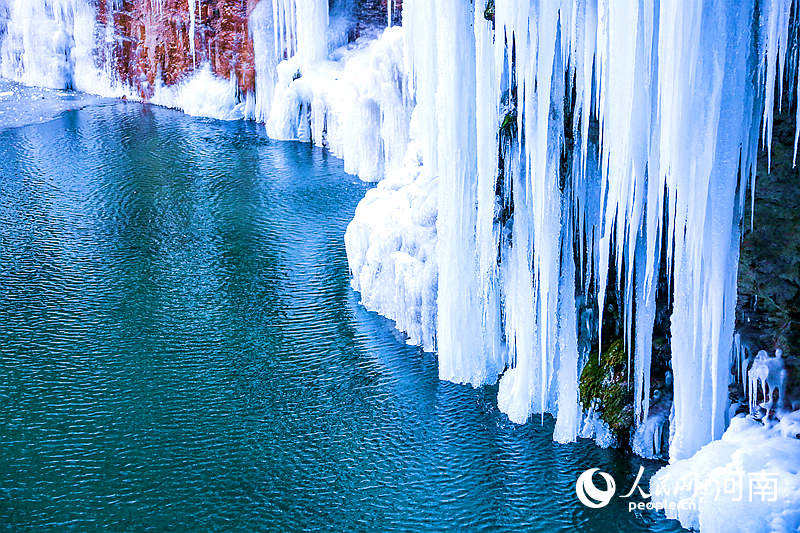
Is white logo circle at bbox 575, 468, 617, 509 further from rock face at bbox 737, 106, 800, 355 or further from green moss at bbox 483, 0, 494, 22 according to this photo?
green moss at bbox 483, 0, 494, 22

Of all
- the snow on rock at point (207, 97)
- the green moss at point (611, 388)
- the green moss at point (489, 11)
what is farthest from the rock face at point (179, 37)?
the green moss at point (611, 388)

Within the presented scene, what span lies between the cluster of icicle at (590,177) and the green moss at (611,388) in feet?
0.71

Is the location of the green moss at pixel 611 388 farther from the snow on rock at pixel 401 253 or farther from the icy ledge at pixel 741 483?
the snow on rock at pixel 401 253

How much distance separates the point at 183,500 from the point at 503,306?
16.7 ft

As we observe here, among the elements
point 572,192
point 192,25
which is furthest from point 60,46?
point 572,192

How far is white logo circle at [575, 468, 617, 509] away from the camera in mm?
9852

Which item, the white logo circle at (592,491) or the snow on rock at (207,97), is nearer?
the white logo circle at (592,491)

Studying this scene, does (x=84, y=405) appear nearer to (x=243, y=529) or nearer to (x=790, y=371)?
(x=243, y=529)

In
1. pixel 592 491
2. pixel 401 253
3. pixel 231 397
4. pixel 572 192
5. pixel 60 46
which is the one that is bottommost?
pixel 592 491

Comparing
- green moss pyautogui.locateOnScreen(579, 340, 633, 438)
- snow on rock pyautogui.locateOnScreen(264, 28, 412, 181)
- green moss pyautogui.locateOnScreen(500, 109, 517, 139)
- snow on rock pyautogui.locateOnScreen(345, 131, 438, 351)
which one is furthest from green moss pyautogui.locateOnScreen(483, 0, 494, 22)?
snow on rock pyautogui.locateOnScreen(264, 28, 412, 181)

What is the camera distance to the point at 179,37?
32.8 m

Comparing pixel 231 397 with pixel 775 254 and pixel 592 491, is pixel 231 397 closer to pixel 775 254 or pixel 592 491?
pixel 592 491

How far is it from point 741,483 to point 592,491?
1881 millimetres

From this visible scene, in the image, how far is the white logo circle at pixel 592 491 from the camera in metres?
9.85
